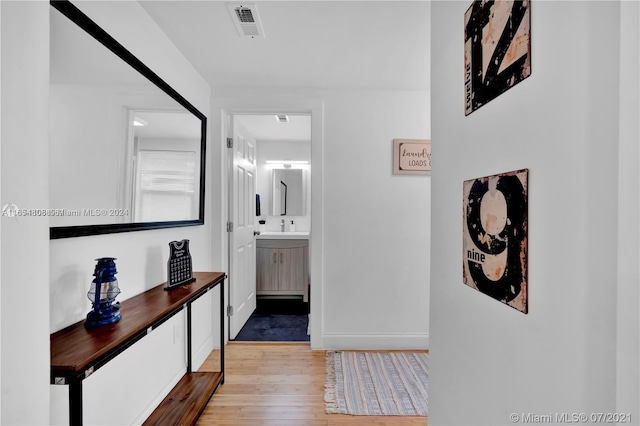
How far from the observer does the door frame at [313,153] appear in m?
2.78

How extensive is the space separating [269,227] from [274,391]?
2836mm

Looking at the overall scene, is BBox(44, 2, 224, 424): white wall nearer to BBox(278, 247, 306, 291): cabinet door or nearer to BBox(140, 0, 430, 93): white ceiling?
BBox(140, 0, 430, 93): white ceiling

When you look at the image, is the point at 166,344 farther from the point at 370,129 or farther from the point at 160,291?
the point at 370,129

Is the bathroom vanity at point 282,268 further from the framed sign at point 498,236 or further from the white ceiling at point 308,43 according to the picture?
the framed sign at point 498,236

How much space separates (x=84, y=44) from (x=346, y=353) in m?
2.64

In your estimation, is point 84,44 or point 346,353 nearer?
point 84,44

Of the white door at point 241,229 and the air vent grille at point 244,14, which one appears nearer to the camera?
the air vent grille at point 244,14

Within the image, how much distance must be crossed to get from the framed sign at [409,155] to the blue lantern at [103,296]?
2218 mm

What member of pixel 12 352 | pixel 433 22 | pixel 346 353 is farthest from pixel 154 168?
pixel 346 353

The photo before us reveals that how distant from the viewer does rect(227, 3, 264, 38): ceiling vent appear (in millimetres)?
1676

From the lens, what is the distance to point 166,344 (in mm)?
2025

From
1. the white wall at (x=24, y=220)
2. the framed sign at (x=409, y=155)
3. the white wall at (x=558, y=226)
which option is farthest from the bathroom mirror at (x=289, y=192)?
the white wall at (x=24, y=220)

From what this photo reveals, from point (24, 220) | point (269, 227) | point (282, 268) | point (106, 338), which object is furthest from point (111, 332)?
point (269, 227)

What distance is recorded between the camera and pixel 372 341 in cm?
283
